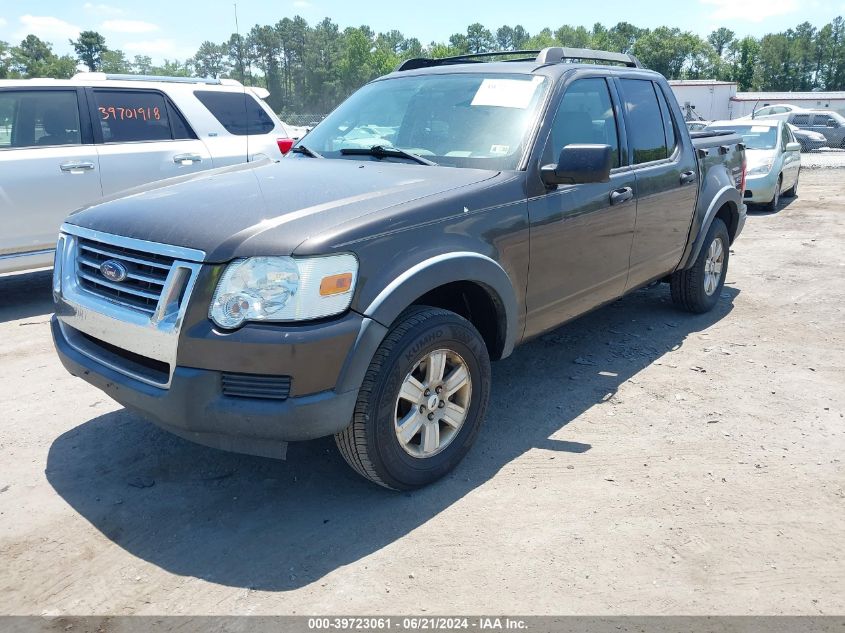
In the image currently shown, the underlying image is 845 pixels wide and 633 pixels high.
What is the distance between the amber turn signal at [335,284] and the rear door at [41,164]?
4.44 meters

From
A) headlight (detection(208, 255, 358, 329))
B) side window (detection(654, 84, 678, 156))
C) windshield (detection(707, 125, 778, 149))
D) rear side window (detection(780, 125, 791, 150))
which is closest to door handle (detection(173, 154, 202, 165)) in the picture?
side window (detection(654, 84, 678, 156))

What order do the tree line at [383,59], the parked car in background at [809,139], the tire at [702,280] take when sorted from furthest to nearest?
the tree line at [383,59]
the parked car in background at [809,139]
the tire at [702,280]

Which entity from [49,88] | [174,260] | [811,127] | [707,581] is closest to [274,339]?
[174,260]

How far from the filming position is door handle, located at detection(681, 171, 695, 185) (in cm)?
515

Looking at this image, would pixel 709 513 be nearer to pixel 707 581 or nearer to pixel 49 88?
pixel 707 581

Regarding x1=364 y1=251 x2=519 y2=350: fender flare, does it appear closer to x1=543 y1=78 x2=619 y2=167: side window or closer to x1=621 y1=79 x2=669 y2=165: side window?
x1=543 y1=78 x2=619 y2=167: side window

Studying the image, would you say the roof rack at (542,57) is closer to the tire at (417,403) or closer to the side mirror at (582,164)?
the side mirror at (582,164)

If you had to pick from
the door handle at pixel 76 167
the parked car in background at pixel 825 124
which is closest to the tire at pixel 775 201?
the door handle at pixel 76 167

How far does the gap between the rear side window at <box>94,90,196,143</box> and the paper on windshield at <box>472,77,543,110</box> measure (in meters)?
4.21

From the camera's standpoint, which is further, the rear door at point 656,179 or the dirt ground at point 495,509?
the rear door at point 656,179

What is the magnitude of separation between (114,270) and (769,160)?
12.0 meters

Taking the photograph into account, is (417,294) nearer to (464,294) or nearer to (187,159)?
(464,294)

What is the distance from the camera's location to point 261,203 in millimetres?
3051

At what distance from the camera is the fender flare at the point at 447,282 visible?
113 inches
